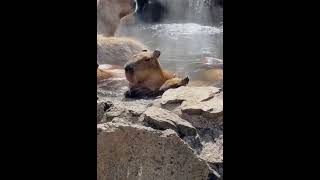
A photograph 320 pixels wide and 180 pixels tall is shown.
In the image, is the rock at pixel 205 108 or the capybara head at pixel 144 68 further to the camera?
the capybara head at pixel 144 68

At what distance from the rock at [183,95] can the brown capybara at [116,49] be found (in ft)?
0.75

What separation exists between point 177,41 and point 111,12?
30cm

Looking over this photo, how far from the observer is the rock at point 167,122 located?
1.70m

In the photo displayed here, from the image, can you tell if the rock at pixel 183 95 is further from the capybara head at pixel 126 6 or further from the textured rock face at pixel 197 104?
the capybara head at pixel 126 6

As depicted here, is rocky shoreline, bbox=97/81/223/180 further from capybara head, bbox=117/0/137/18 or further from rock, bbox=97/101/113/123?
capybara head, bbox=117/0/137/18

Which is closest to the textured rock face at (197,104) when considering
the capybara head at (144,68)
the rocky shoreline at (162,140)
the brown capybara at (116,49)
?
the rocky shoreline at (162,140)

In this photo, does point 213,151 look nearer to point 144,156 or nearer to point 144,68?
point 144,156

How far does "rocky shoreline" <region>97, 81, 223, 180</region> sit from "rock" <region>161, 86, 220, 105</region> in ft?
0.04
